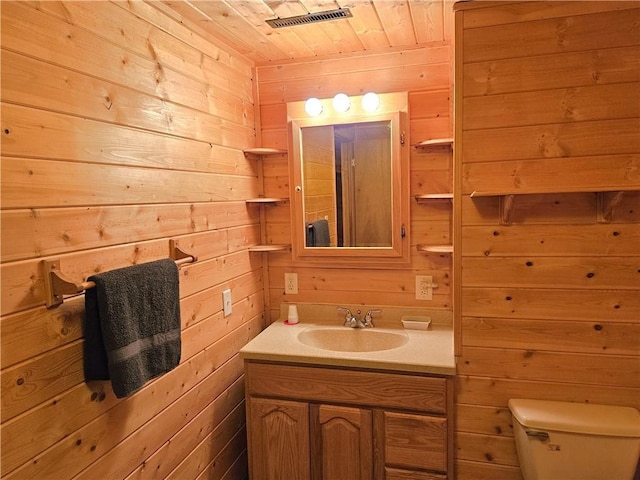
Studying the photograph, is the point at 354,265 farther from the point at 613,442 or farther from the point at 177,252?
the point at 613,442

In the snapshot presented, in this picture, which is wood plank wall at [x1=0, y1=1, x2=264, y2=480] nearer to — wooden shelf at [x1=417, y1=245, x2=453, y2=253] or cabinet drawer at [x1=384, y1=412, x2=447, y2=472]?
cabinet drawer at [x1=384, y1=412, x2=447, y2=472]

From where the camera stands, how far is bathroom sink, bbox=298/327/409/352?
2.16m

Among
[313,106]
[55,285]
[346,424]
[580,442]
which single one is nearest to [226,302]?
[346,424]

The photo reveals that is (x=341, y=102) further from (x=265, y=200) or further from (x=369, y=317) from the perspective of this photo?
(x=369, y=317)

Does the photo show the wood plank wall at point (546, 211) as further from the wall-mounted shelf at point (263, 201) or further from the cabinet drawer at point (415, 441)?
the wall-mounted shelf at point (263, 201)

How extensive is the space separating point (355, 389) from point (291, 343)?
37 cm

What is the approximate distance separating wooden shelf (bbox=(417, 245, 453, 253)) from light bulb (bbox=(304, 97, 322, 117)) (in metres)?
0.86

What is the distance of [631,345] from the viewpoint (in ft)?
5.35

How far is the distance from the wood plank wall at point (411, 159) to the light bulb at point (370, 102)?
72 mm

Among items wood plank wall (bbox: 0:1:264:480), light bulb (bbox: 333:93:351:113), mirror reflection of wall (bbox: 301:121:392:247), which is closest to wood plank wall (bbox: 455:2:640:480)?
mirror reflection of wall (bbox: 301:121:392:247)

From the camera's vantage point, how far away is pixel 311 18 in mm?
1764

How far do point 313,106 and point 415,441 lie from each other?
1626 mm

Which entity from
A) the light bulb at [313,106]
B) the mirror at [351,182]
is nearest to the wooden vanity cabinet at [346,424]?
the mirror at [351,182]

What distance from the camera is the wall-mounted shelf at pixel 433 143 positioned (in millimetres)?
1980
